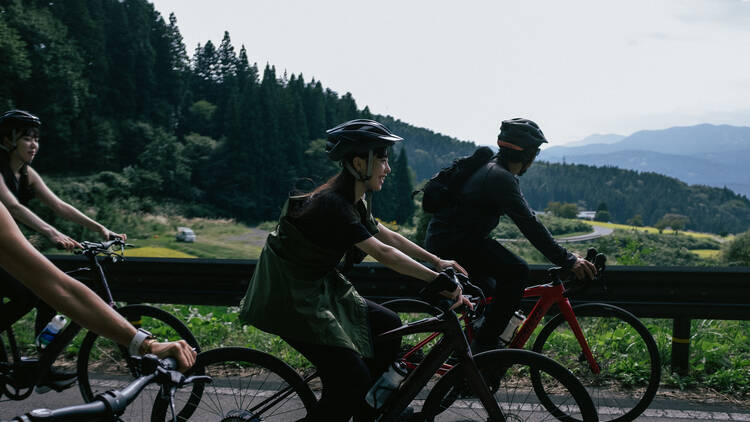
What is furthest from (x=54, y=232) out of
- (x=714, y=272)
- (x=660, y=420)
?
(x=714, y=272)

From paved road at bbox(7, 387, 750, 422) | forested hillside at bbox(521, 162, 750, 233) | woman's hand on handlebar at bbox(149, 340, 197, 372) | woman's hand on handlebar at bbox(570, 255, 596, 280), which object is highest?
woman's hand on handlebar at bbox(149, 340, 197, 372)

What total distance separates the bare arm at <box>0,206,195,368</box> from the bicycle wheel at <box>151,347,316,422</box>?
1.14 metres

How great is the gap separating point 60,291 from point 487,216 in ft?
9.48

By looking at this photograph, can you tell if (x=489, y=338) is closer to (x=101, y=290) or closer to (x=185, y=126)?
(x=101, y=290)

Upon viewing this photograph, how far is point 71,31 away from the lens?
7719cm

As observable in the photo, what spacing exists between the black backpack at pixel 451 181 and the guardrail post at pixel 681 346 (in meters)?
2.09

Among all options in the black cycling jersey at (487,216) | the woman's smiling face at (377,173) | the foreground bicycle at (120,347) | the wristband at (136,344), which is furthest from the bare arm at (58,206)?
the wristband at (136,344)

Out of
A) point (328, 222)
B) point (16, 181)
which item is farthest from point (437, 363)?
point (16, 181)

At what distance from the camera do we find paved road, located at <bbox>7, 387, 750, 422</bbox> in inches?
153

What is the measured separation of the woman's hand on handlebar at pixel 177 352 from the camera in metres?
1.70

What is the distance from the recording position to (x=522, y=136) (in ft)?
13.0

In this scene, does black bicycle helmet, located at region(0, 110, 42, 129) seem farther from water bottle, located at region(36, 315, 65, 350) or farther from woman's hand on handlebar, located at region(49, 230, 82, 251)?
water bottle, located at region(36, 315, 65, 350)

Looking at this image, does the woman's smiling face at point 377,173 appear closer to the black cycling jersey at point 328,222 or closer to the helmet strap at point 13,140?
the black cycling jersey at point 328,222

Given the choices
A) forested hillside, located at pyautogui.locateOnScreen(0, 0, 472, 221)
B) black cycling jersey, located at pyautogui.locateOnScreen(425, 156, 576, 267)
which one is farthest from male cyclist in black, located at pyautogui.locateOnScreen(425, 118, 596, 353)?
forested hillside, located at pyautogui.locateOnScreen(0, 0, 472, 221)
